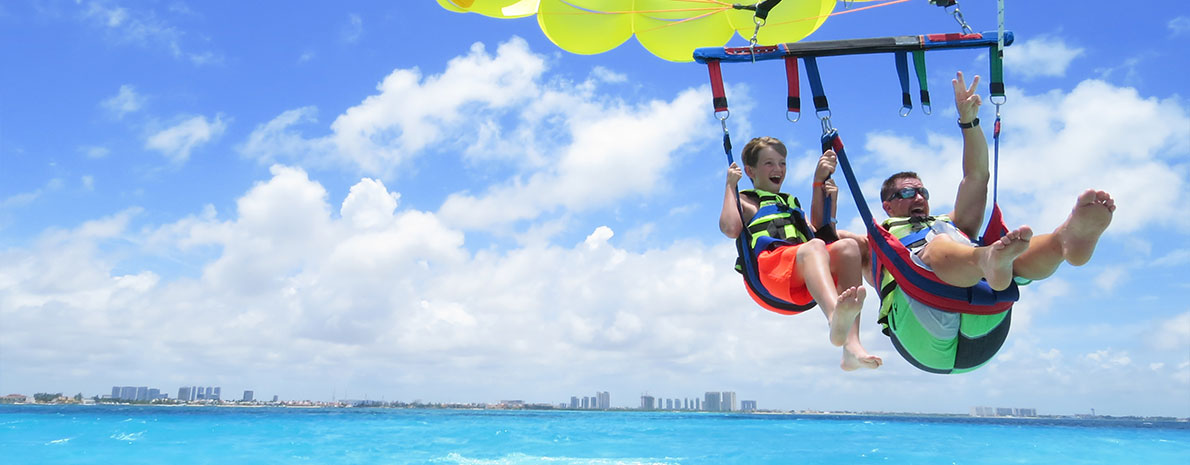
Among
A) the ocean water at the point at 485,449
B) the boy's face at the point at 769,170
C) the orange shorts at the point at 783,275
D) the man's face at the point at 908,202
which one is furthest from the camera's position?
the ocean water at the point at 485,449

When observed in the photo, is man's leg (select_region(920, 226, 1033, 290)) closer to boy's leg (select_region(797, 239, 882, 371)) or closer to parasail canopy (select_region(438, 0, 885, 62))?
boy's leg (select_region(797, 239, 882, 371))

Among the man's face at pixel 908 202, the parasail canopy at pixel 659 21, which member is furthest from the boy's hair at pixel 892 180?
the parasail canopy at pixel 659 21

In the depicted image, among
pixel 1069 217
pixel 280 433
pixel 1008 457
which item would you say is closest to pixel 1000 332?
pixel 1069 217

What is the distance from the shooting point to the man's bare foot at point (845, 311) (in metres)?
2.68

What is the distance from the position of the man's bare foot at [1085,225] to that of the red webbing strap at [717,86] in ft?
5.10

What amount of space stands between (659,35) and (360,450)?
21.3m

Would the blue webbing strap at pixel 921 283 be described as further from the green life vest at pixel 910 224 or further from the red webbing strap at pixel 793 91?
the red webbing strap at pixel 793 91

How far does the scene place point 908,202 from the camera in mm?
3420

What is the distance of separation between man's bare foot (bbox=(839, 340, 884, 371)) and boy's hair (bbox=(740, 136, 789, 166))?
3.99 feet

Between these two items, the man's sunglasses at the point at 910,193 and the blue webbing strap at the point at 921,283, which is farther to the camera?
the man's sunglasses at the point at 910,193

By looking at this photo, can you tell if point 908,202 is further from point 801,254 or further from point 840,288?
point 801,254

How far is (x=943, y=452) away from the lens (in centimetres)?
2630

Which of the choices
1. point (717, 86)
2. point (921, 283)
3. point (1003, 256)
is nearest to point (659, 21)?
point (717, 86)

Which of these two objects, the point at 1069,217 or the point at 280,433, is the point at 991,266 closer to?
the point at 1069,217
